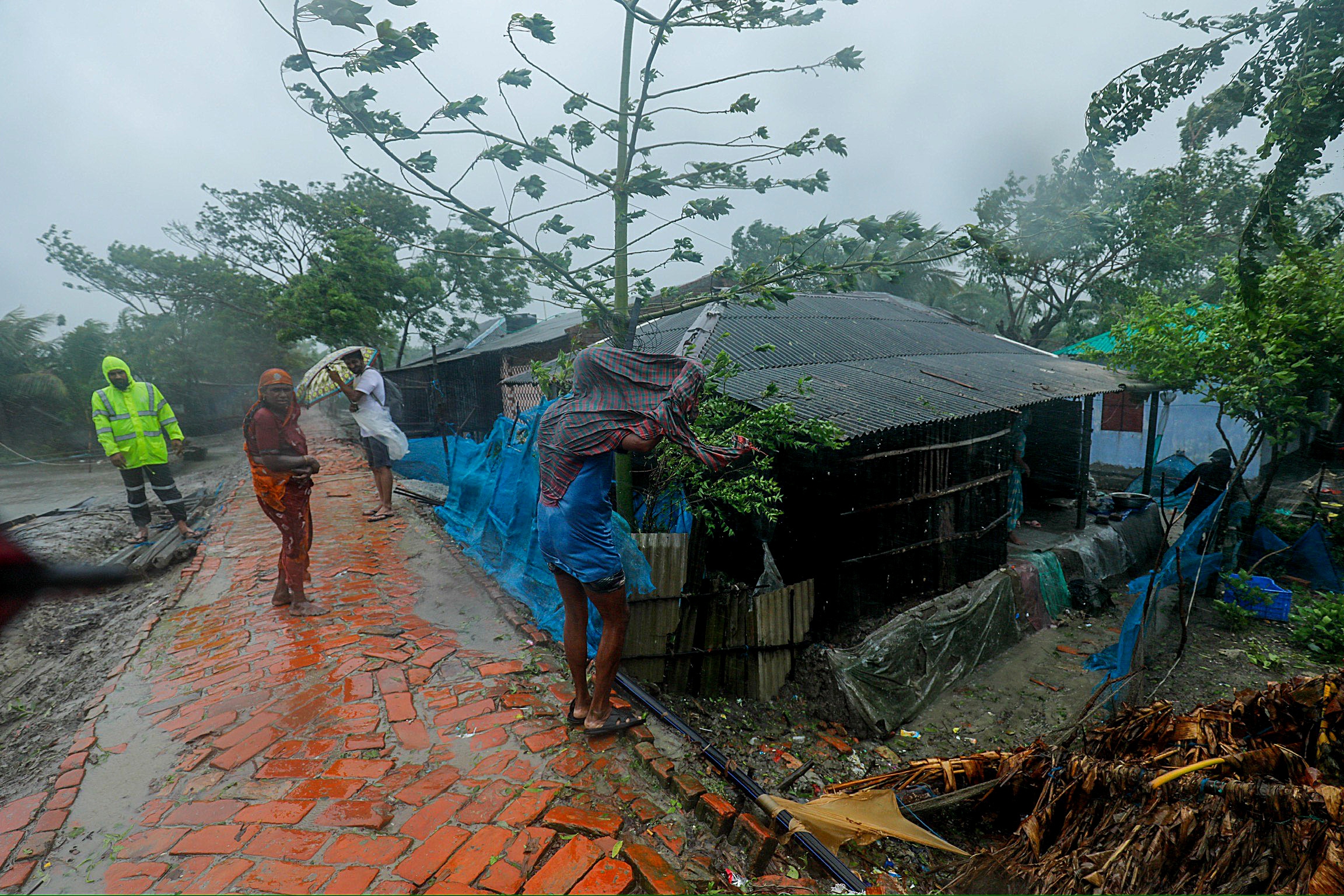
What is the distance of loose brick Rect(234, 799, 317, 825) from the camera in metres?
2.42

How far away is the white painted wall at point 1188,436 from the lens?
14.0 meters

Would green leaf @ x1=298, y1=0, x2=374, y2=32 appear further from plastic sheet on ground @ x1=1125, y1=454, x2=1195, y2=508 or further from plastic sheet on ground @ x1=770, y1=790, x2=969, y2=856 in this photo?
plastic sheet on ground @ x1=1125, y1=454, x2=1195, y2=508

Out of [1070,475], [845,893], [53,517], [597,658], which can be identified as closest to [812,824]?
[845,893]

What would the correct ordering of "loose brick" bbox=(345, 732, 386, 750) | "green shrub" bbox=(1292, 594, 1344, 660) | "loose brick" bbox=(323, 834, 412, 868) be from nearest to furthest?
"loose brick" bbox=(323, 834, 412, 868) → "loose brick" bbox=(345, 732, 386, 750) → "green shrub" bbox=(1292, 594, 1344, 660)

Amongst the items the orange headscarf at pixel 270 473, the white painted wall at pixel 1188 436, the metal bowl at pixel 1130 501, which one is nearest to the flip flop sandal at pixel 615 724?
the orange headscarf at pixel 270 473

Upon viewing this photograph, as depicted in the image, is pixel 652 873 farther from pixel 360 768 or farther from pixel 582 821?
pixel 360 768

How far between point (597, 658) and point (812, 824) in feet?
3.71

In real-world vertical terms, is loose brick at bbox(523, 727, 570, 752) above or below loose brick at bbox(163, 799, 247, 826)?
below

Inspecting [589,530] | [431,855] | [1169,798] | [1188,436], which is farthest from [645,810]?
[1188,436]

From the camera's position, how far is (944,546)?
6359 mm

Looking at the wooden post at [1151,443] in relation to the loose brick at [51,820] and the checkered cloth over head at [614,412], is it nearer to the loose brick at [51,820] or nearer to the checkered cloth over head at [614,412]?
the checkered cloth over head at [614,412]

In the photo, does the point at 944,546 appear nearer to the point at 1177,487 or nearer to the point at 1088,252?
the point at 1177,487

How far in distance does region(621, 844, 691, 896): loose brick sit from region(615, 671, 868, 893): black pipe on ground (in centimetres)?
51

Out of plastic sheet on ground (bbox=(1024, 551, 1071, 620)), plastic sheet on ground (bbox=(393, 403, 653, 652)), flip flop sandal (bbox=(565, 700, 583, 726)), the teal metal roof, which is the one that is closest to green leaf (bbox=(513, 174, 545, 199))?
plastic sheet on ground (bbox=(393, 403, 653, 652))
